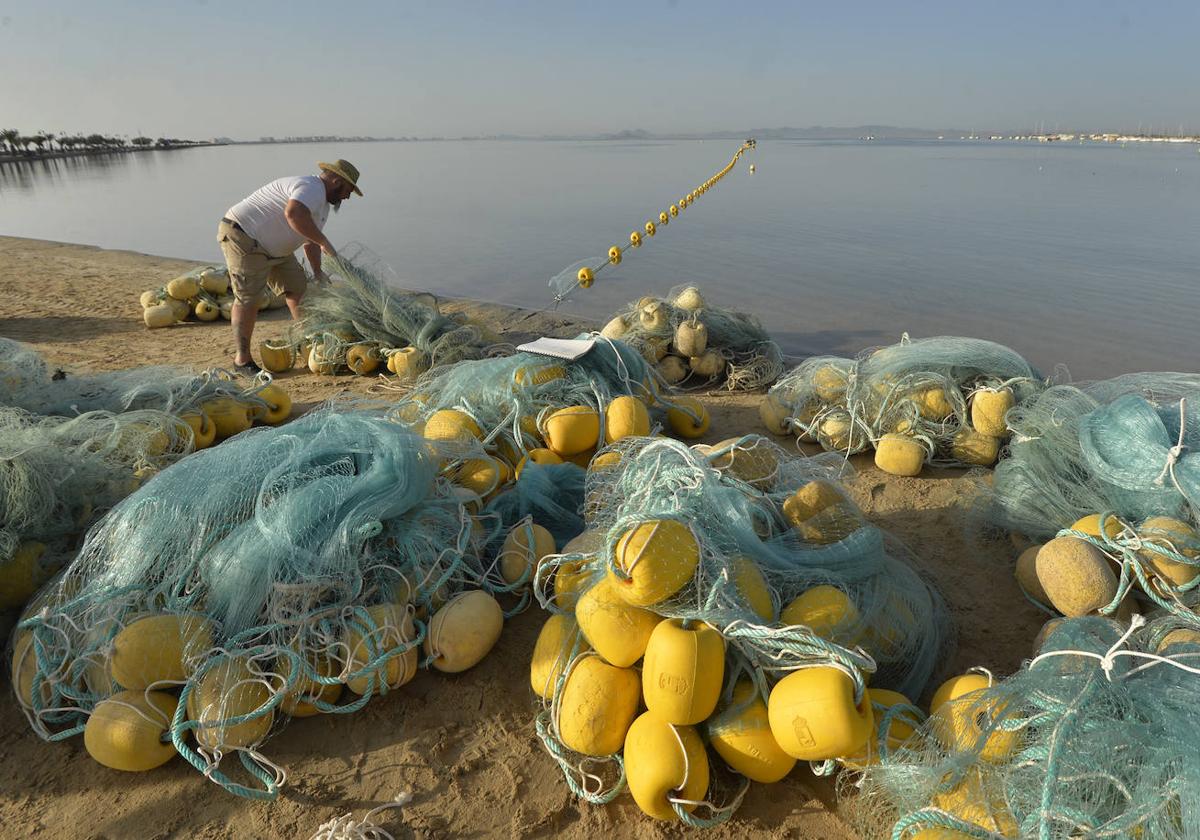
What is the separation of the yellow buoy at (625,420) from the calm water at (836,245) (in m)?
4.03

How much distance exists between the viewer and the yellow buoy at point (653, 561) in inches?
76.5

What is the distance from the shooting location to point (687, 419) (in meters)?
4.27

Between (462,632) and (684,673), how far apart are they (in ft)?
3.13

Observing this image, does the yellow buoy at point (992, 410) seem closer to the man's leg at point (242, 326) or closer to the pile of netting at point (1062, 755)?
the pile of netting at point (1062, 755)

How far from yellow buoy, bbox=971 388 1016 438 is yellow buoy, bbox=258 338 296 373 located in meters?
5.35

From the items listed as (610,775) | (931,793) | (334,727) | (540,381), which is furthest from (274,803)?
(540,381)

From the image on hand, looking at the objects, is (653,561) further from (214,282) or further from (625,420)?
(214,282)

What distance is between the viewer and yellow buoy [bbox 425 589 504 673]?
242 centimetres

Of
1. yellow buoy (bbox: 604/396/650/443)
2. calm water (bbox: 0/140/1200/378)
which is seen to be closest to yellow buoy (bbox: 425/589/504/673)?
yellow buoy (bbox: 604/396/650/443)

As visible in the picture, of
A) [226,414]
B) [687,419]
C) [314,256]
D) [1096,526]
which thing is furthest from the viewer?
[314,256]

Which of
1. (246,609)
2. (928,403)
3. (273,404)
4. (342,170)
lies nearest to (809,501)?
(928,403)

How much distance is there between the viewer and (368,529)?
95.1 inches

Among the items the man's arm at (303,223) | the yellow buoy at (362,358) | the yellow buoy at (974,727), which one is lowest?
the yellow buoy at (362,358)

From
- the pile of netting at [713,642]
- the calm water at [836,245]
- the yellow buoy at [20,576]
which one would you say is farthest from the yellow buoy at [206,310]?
the pile of netting at [713,642]
